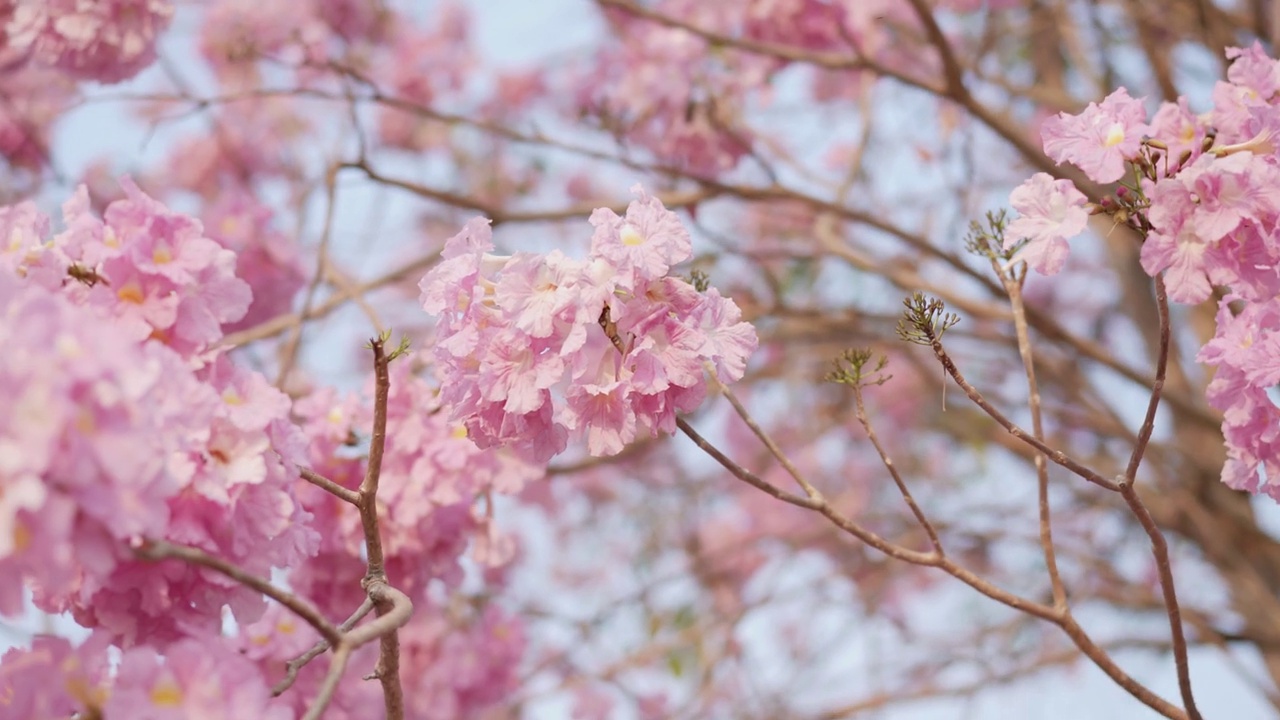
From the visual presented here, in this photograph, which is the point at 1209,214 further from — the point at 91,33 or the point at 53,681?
the point at 91,33

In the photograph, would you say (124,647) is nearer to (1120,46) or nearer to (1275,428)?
(1275,428)

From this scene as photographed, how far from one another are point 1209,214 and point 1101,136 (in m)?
0.16

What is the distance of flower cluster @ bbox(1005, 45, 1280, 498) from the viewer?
51.1 inches

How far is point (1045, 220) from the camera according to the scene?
1.38 metres

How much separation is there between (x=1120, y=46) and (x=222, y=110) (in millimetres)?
3746

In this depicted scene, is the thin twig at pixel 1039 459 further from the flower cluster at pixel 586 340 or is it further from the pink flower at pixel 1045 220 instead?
the flower cluster at pixel 586 340

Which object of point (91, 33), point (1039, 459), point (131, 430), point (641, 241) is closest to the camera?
point (131, 430)

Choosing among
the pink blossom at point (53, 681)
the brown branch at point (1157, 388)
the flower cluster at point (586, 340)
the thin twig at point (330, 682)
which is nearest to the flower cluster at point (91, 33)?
the flower cluster at point (586, 340)

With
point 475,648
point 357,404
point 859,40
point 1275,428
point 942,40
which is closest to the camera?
point 1275,428

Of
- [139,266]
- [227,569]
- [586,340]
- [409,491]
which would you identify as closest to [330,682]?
[227,569]

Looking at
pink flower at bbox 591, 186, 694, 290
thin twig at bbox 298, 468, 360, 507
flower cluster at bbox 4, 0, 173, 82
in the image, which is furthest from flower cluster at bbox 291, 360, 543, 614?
flower cluster at bbox 4, 0, 173, 82

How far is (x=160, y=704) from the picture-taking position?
100 centimetres

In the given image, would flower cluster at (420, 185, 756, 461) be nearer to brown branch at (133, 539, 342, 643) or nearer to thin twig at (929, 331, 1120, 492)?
thin twig at (929, 331, 1120, 492)

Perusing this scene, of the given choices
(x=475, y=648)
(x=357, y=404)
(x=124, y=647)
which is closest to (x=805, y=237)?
(x=475, y=648)
